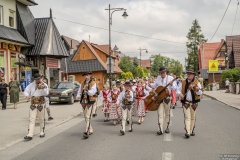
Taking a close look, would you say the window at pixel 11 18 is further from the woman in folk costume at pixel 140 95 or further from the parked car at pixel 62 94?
the woman in folk costume at pixel 140 95

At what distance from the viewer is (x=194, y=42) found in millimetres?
83000

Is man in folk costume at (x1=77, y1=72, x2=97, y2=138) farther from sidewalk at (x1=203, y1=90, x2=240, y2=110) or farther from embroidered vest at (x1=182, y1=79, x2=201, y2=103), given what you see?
sidewalk at (x1=203, y1=90, x2=240, y2=110)

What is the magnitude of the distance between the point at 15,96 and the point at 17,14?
10.7 metres

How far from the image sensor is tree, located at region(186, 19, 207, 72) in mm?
81731

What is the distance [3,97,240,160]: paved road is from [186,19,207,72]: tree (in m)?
73.6

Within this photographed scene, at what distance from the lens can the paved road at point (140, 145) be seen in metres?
6.52

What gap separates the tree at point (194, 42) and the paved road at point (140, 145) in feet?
242

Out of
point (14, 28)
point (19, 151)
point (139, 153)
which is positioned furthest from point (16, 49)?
point (139, 153)

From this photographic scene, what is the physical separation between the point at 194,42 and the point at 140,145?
7877 centimetres

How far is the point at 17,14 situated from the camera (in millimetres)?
25906

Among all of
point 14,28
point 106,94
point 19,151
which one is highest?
point 14,28

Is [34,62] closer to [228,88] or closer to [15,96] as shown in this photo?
[15,96]

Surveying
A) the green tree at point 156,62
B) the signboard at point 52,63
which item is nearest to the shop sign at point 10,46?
the signboard at point 52,63

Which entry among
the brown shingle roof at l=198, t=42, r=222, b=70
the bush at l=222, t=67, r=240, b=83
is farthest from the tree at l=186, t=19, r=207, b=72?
the bush at l=222, t=67, r=240, b=83
